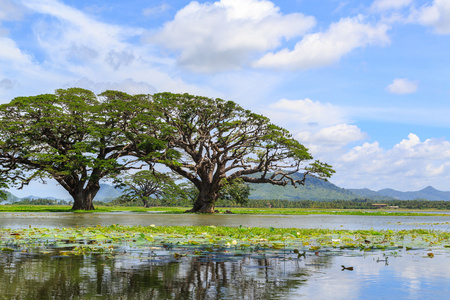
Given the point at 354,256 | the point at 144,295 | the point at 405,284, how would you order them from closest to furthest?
the point at 144,295
the point at 405,284
the point at 354,256

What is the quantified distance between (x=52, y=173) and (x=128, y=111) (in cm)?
883

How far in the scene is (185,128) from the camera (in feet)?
131

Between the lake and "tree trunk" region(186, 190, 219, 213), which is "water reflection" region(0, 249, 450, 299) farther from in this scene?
"tree trunk" region(186, 190, 219, 213)

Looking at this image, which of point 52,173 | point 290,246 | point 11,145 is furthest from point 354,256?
point 11,145

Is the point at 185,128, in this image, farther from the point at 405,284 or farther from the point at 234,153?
the point at 405,284

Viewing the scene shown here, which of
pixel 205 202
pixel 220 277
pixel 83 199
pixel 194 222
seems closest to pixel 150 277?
pixel 220 277

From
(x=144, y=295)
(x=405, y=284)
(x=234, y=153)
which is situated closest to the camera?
(x=144, y=295)

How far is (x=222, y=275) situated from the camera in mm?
6059

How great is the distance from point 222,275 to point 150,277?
1.00 m

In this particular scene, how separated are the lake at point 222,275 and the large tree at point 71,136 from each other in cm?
3133

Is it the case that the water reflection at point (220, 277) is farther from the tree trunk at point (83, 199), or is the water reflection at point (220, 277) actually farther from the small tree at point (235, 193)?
the small tree at point (235, 193)

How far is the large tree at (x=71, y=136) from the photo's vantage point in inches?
1507

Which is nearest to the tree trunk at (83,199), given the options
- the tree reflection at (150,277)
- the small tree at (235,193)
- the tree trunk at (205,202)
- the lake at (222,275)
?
the tree trunk at (205,202)

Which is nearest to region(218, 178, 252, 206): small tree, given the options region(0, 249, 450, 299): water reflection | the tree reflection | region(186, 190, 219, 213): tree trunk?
region(186, 190, 219, 213): tree trunk
